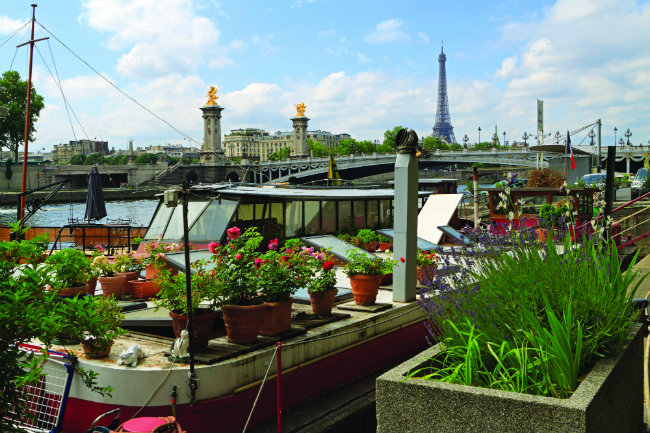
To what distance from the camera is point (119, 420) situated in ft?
20.1

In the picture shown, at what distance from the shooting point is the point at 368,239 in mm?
14289

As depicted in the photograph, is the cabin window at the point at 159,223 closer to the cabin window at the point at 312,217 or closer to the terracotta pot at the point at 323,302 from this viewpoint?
the cabin window at the point at 312,217

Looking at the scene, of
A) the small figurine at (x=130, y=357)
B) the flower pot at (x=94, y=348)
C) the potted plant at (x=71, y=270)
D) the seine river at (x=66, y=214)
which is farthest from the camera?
the seine river at (x=66, y=214)

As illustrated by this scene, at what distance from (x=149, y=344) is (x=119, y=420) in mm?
1339

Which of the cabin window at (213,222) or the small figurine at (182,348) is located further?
the cabin window at (213,222)

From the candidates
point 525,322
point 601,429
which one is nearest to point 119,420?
point 525,322

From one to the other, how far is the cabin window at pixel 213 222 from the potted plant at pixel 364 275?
2.92 meters

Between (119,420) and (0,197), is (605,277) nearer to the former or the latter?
(119,420)

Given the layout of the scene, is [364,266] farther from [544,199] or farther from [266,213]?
[544,199]

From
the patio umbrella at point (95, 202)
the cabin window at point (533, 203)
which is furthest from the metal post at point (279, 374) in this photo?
the patio umbrella at point (95, 202)

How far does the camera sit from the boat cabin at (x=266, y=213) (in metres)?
11.3

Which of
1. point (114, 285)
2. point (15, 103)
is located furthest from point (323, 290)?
point (15, 103)

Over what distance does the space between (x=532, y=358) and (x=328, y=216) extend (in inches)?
396

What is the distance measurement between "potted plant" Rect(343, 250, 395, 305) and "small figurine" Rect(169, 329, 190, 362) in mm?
3306
